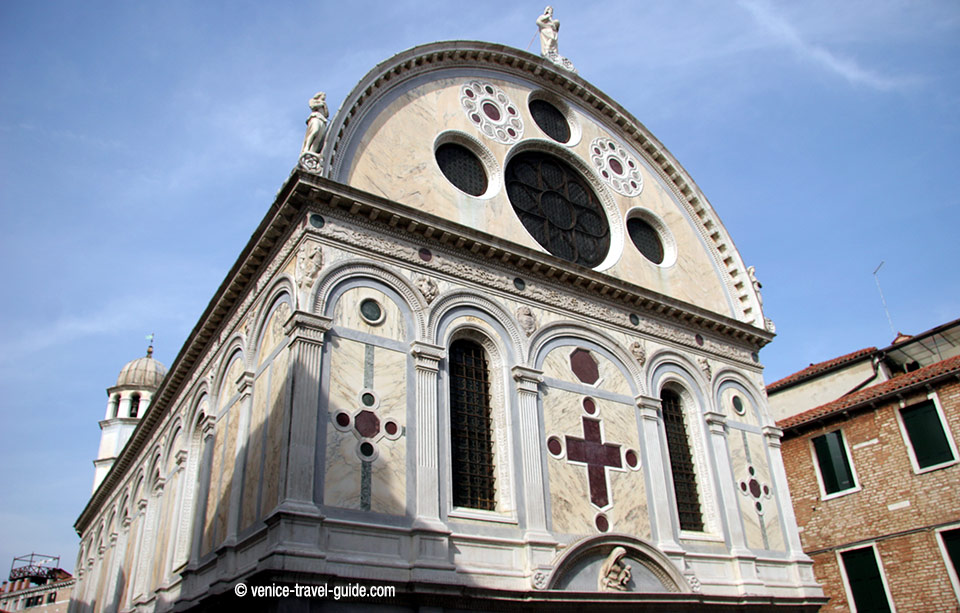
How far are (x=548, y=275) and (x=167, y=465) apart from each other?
1102 centimetres

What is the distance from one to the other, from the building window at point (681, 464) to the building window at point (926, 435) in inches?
263

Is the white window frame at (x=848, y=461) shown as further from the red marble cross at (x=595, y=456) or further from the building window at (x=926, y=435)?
the red marble cross at (x=595, y=456)

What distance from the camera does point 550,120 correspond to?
1981 cm

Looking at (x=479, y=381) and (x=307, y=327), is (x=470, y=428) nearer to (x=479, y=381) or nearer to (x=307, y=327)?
(x=479, y=381)

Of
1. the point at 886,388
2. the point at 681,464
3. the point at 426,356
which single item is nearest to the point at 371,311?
the point at 426,356

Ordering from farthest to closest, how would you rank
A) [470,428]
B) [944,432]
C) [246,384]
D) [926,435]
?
1. [926,435]
2. [944,432]
3. [246,384]
4. [470,428]

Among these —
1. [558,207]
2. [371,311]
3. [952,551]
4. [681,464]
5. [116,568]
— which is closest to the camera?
[371,311]

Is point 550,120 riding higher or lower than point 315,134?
higher

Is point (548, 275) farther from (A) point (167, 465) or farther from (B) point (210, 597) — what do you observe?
(A) point (167, 465)

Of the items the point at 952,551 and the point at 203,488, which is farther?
the point at 952,551

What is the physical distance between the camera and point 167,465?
64.8ft

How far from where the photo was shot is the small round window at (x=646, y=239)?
19.6 m

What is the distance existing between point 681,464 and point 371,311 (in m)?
7.78

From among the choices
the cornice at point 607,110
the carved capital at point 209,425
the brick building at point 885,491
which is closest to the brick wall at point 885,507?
the brick building at point 885,491
